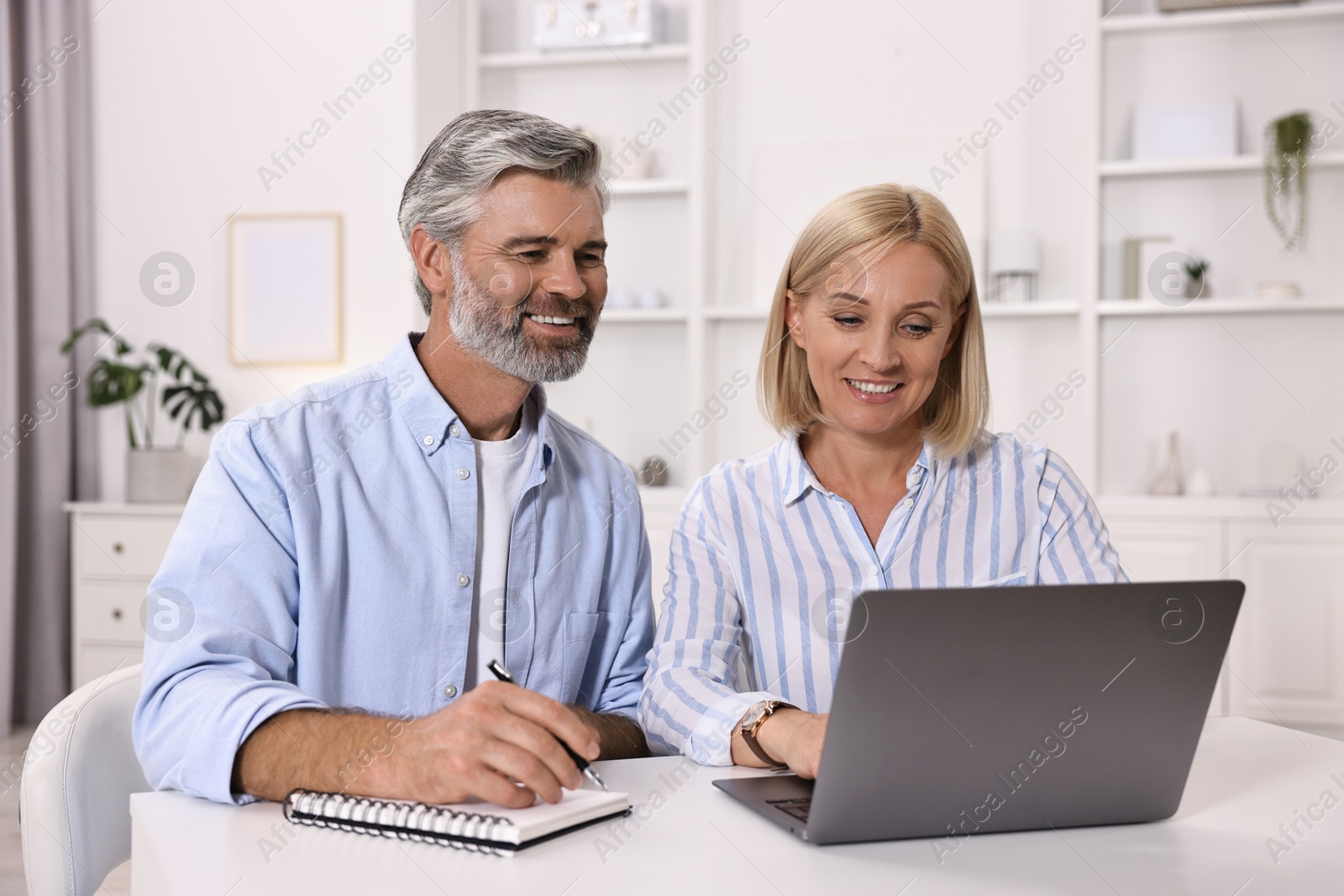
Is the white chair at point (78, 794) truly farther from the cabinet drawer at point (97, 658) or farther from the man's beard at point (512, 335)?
the cabinet drawer at point (97, 658)

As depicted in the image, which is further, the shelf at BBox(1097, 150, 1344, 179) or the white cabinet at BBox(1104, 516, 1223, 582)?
the shelf at BBox(1097, 150, 1344, 179)

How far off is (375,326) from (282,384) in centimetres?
43

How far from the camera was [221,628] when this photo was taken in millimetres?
1229

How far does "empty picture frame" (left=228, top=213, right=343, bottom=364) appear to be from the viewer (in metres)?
4.23

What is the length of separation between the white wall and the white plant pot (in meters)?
0.32

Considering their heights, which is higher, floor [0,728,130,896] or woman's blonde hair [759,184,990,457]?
woman's blonde hair [759,184,990,457]

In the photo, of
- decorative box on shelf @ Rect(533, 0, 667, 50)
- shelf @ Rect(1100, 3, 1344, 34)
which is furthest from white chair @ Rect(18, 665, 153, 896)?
shelf @ Rect(1100, 3, 1344, 34)

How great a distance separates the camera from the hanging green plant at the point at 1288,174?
369 centimetres

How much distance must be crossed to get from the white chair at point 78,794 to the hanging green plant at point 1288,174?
3700mm

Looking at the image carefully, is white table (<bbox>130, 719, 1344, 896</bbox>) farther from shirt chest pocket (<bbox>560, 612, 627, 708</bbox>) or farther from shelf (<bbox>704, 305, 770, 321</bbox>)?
shelf (<bbox>704, 305, 770, 321</bbox>)

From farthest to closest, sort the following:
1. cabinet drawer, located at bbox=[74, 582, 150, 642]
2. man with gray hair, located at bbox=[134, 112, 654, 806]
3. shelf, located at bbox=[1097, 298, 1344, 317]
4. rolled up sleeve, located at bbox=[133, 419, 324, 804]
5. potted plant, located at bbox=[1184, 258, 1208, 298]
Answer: cabinet drawer, located at bbox=[74, 582, 150, 642]
potted plant, located at bbox=[1184, 258, 1208, 298]
shelf, located at bbox=[1097, 298, 1344, 317]
man with gray hair, located at bbox=[134, 112, 654, 806]
rolled up sleeve, located at bbox=[133, 419, 324, 804]

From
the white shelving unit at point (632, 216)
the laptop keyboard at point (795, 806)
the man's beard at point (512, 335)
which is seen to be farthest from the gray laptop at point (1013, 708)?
the white shelving unit at point (632, 216)

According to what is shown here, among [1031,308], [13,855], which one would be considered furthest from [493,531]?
[1031,308]

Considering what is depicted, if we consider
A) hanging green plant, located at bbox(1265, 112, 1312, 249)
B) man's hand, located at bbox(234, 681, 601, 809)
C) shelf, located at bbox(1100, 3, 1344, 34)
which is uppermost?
shelf, located at bbox(1100, 3, 1344, 34)
